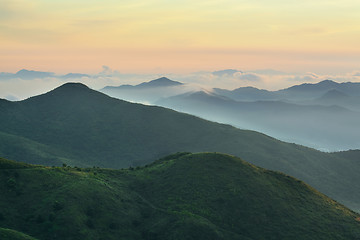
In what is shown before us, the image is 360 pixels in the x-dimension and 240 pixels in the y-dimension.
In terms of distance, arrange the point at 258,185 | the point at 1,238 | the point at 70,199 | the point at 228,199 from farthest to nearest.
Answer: the point at 258,185 < the point at 228,199 < the point at 70,199 < the point at 1,238

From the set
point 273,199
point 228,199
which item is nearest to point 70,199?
point 228,199

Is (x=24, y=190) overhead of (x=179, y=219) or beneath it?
overhead

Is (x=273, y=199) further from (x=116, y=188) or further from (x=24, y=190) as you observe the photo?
(x=24, y=190)

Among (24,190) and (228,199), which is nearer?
(24,190)

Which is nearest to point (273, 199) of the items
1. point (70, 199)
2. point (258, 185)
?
point (258, 185)

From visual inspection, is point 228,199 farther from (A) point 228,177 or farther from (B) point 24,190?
(B) point 24,190

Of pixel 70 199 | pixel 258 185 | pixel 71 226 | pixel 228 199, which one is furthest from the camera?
pixel 258 185
